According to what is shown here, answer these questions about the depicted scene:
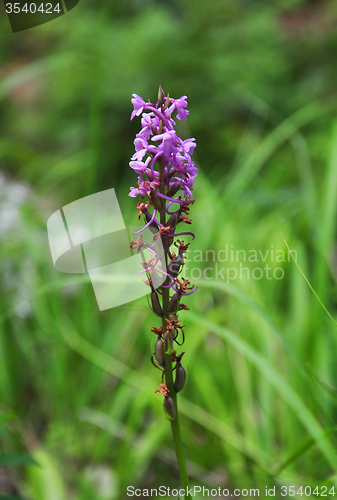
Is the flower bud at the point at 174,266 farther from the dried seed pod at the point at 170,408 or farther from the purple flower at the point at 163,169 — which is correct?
the dried seed pod at the point at 170,408

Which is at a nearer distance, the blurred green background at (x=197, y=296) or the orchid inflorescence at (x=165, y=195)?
the orchid inflorescence at (x=165, y=195)

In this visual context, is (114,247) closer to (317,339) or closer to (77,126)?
(317,339)

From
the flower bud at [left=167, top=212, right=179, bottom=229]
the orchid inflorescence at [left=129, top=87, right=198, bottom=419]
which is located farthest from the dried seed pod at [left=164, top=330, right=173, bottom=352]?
the flower bud at [left=167, top=212, right=179, bottom=229]

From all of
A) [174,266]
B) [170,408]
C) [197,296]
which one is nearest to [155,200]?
[174,266]

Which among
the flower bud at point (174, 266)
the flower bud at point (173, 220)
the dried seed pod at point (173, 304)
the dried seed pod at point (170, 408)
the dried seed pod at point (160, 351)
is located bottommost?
the dried seed pod at point (170, 408)

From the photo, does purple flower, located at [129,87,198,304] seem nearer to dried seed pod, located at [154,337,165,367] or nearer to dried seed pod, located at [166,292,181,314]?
dried seed pod, located at [166,292,181,314]

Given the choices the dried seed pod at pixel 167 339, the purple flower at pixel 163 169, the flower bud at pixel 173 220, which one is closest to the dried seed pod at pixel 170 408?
the dried seed pod at pixel 167 339

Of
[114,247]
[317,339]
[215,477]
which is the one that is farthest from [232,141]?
[215,477]
